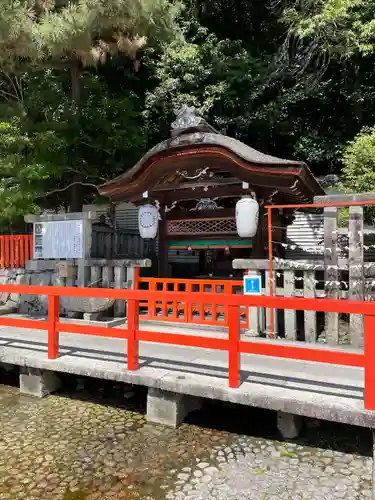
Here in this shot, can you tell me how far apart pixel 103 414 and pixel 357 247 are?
15.7 ft

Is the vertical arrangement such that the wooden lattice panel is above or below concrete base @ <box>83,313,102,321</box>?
above

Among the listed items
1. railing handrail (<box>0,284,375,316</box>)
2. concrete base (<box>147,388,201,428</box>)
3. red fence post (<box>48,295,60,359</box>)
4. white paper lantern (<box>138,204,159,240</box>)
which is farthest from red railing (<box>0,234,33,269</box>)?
concrete base (<box>147,388,201,428</box>)

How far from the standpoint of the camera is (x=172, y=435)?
5.05m

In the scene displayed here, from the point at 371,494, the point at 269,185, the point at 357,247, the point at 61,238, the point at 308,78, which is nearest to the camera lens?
the point at 371,494

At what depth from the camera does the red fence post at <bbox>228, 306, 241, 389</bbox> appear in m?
4.90

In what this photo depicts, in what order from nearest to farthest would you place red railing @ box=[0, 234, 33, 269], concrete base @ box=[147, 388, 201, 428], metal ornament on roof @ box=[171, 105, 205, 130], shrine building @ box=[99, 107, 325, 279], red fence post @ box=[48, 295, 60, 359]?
concrete base @ box=[147, 388, 201, 428] → red fence post @ box=[48, 295, 60, 359] → shrine building @ box=[99, 107, 325, 279] → metal ornament on roof @ box=[171, 105, 205, 130] → red railing @ box=[0, 234, 33, 269]

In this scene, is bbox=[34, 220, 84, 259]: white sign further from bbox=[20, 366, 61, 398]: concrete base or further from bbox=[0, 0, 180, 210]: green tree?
bbox=[0, 0, 180, 210]: green tree

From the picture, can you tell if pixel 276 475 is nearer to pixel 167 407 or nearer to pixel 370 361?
pixel 370 361

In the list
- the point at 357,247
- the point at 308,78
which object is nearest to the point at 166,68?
the point at 308,78

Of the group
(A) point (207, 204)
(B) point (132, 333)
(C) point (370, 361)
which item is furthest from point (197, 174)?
(C) point (370, 361)

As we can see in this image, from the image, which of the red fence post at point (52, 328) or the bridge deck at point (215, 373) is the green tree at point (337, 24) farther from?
the red fence post at point (52, 328)

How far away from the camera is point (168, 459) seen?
449 cm

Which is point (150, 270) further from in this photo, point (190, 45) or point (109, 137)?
point (190, 45)

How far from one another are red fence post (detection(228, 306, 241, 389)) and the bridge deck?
127 millimetres
